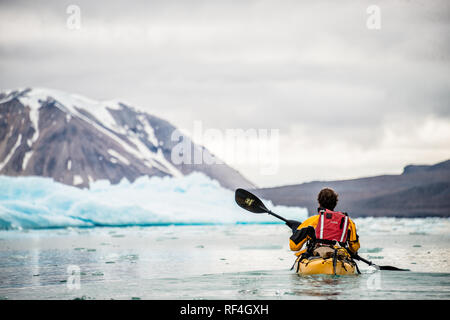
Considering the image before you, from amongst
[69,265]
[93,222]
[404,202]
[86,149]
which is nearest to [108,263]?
[69,265]

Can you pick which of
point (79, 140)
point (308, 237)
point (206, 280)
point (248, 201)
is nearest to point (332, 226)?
point (308, 237)

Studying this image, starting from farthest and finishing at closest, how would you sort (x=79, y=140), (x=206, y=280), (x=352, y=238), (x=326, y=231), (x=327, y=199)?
(x=79, y=140) < (x=206, y=280) < (x=352, y=238) < (x=326, y=231) < (x=327, y=199)

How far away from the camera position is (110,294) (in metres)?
7.01

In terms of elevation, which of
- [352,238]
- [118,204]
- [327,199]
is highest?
[118,204]

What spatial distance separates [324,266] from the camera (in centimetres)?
788

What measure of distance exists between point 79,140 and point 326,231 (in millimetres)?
163528

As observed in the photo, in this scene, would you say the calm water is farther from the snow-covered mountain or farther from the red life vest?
the snow-covered mountain

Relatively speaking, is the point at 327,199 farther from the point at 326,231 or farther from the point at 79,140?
the point at 79,140

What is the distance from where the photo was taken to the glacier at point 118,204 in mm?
34281

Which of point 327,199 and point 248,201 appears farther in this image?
point 248,201

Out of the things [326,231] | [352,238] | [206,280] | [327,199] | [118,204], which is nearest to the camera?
[327,199]

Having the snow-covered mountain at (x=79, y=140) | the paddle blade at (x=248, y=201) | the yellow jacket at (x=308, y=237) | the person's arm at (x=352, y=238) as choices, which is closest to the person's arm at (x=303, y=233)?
the yellow jacket at (x=308, y=237)

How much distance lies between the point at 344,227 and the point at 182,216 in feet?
118
